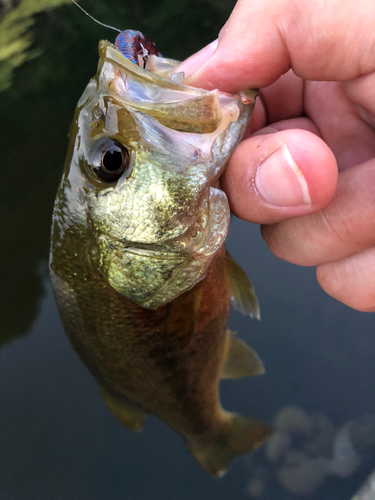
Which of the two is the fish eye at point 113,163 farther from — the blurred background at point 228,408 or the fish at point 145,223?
the blurred background at point 228,408

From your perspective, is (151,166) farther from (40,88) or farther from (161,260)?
(40,88)

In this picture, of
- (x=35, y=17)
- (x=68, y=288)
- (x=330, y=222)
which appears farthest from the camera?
(x=35, y=17)

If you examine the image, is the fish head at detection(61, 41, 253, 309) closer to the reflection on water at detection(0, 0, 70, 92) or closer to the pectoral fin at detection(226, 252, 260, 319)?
the pectoral fin at detection(226, 252, 260, 319)

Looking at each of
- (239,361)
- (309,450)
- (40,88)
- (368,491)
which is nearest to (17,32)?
(40,88)

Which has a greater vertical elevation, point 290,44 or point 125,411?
point 290,44

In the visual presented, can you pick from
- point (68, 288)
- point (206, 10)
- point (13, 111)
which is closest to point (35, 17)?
point (13, 111)

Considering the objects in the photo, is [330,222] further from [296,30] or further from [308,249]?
[296,30]
